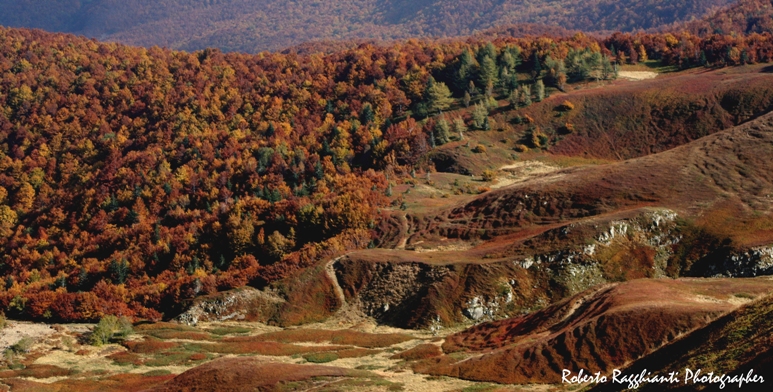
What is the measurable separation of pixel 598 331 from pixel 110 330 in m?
64.4

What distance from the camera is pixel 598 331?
50562 mm

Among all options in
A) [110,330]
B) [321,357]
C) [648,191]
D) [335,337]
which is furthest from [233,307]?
[648,191]

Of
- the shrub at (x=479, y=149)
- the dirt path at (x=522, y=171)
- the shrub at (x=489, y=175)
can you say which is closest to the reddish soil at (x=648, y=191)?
the dirt path at (x=522, y=171)

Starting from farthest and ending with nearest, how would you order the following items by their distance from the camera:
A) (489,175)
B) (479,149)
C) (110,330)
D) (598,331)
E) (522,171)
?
(479,149), (522,171), (489,175), (110,330), (598,331)

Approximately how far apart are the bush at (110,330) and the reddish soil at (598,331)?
4683 cm

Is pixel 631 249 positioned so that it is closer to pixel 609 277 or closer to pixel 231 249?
pixel 609 277

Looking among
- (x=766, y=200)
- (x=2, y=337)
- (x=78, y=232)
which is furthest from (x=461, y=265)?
(x=78, y=232)

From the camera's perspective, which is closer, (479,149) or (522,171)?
(522,171)

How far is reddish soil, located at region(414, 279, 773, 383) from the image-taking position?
48.1 meters

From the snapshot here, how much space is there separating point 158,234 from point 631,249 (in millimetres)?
116488

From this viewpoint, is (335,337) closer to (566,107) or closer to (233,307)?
(233,307)

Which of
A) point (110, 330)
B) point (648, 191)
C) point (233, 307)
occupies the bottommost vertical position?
point (233, 307)

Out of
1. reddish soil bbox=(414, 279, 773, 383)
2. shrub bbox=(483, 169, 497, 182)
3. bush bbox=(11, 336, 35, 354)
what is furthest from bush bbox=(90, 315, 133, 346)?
shrub bbox=(483, 169, 497, 182)

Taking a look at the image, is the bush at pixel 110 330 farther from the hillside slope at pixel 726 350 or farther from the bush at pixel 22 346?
the hillside slope at pixel 726 350
